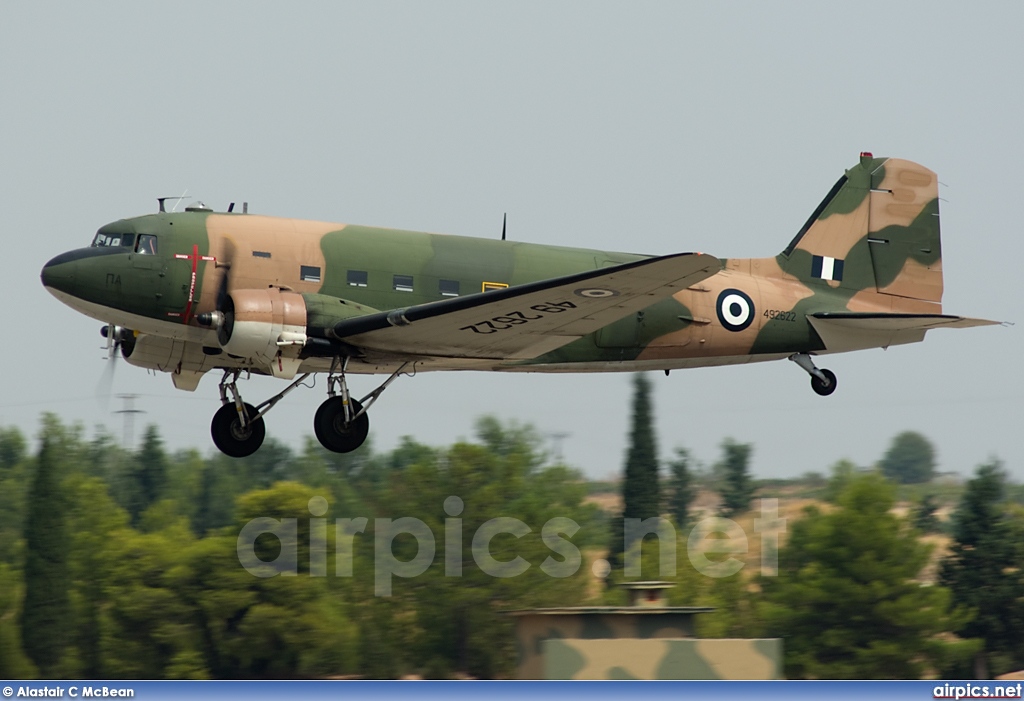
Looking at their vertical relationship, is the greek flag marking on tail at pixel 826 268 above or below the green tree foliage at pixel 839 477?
above

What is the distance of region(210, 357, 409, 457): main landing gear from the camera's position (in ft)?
55.5

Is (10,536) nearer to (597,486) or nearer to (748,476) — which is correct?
(597,486)

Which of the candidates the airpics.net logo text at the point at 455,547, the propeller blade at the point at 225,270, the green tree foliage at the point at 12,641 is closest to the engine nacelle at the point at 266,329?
the propeller blade at the point at 225,270

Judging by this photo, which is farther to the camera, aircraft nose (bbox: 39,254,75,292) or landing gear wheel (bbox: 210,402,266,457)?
landing gear wheel (bbox: 210,402,266,457)

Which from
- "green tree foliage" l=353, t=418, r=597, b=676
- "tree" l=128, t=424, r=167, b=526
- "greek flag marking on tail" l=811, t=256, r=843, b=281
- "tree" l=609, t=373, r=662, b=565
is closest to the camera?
"greek flag marking on tail" l=811, t=256, r=843, b=281

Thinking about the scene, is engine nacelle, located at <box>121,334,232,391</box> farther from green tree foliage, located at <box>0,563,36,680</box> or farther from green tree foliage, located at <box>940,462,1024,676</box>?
green tree foliage, located at <box>940,462,1024,676</box>

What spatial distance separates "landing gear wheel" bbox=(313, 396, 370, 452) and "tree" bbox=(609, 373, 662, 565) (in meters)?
29.9

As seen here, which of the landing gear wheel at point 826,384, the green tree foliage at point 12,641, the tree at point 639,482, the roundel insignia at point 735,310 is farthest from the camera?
the tree at point 639,482

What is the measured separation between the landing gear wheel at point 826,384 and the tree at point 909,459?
141 ft

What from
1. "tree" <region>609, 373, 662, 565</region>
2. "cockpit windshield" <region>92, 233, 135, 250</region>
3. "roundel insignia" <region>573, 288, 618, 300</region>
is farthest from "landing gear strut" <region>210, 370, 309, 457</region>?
"tree" <region>609, 373, 662, 565</region>

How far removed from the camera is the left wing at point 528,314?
47.5 ft

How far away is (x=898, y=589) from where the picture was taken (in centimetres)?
4122

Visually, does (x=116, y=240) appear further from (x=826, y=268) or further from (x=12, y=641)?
(x=12, y=641)

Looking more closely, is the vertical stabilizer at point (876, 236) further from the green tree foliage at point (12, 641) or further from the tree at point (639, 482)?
the green tree foliage at point (12, 641)
